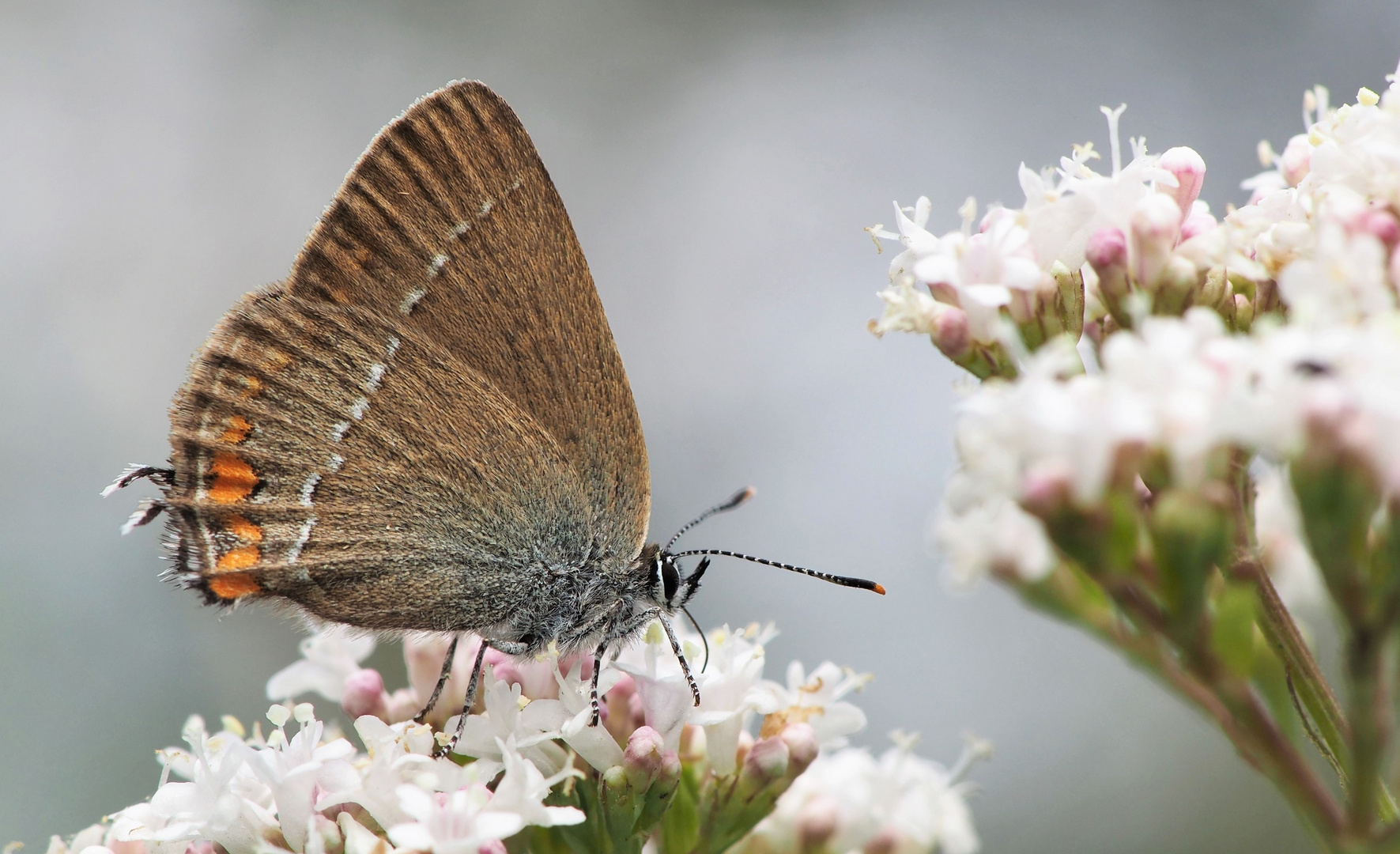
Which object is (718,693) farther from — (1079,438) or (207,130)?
(207,130)

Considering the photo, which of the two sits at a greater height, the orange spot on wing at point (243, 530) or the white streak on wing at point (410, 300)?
the white streak on wing at point (410, 300)

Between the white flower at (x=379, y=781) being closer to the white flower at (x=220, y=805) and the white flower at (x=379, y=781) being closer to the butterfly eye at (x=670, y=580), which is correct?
the white flower at (x=220, y=805)

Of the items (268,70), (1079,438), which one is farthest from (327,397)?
(268,70)

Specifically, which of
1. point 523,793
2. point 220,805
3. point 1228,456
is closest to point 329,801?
point 220,805

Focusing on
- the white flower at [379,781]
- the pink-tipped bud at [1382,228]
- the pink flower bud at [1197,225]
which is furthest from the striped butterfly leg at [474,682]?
the pink-tipped bud at [1382,228]

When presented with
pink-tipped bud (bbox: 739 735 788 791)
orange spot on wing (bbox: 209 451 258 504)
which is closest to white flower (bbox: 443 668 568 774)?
pink-tipped bud (bbox: 739 735 788 791)

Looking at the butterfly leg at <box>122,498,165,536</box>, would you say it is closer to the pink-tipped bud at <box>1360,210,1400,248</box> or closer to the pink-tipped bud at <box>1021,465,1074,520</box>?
the pink-tipped bud at <box>1021,465,1074,520</box>
